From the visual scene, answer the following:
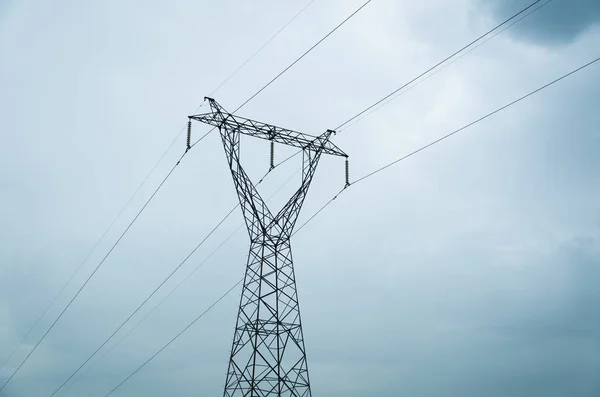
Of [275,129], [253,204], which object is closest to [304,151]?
[275,129]

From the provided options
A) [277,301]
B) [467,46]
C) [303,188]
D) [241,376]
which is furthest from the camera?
[303,188]

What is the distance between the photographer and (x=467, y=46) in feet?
67.5

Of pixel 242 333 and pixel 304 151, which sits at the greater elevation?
pixel 304 151

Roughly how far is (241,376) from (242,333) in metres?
1.94

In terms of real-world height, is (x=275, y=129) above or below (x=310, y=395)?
above

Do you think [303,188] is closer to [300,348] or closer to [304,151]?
[304,151]

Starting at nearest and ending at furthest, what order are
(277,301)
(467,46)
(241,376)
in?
(467,46) → (241,376) → (277,301)

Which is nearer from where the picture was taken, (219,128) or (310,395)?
(310,395)

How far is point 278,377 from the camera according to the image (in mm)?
27547

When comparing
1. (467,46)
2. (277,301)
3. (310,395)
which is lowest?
(310,395)

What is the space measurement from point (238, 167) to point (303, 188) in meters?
3.54

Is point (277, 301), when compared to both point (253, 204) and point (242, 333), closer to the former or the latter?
point (242, 333)

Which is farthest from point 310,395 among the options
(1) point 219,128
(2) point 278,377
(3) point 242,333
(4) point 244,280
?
(1) point 219,128

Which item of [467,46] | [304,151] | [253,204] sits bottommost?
[467,46]
